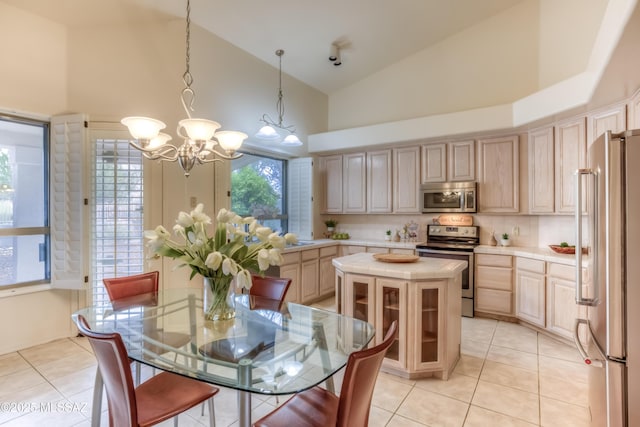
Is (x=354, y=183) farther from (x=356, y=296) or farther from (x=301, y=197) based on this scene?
(x=356, y=296)

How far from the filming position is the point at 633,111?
8.64ft

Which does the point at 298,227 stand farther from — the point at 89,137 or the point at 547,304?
the point at 547,304

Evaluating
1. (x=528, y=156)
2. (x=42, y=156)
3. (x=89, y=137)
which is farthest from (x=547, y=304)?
(x=42, y=156)

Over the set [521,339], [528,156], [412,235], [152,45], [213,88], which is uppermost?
[152,45]

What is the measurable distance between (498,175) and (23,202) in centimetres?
530

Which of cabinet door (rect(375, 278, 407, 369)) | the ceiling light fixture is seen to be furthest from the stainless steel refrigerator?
the ceiling light fixture

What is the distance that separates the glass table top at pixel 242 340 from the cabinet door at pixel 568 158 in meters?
2.99

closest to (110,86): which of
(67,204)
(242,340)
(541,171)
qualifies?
(67,204)

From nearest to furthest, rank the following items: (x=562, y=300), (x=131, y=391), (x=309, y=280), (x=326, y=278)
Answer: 1. (x=131, y=391)
2. (x=562, y=300)
3. (x=309, y=280)
4. (x=326, y=278)

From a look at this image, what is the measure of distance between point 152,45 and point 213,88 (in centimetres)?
72

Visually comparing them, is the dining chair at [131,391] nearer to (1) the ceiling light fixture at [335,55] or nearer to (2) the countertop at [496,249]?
(2) the countertop at [496,249]

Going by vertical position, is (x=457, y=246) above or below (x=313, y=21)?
below

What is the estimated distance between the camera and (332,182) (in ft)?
17.7

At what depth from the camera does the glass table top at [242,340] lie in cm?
131
